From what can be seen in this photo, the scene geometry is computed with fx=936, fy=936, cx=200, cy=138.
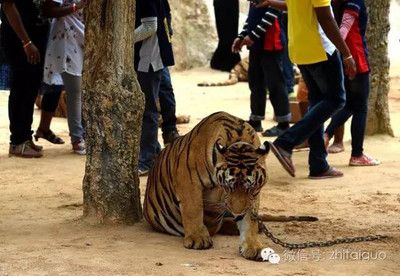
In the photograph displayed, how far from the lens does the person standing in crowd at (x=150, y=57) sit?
284 inches

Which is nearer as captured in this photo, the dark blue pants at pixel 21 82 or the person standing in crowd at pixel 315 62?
the person standing in crowd at pixel 315 62

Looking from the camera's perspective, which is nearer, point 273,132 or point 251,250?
point 251,250

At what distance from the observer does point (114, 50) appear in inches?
227

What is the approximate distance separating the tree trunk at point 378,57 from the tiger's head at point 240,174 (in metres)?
4.80

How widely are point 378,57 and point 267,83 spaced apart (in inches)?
46.2

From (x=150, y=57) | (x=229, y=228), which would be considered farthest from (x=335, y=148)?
(x=229, y=228)

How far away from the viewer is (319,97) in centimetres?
733

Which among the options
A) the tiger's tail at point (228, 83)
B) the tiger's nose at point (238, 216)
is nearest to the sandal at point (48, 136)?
the tiger's nose at point (238, 216)

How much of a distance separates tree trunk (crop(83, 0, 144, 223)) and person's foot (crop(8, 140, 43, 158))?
9.33 ft

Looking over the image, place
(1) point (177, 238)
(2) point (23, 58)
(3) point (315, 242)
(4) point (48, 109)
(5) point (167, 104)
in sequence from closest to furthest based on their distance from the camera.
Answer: (3) point (315, 242)
(1) point (177, 238)
(5) point (167, 104)
(2) point (23, 58)
(4) point (48, 109)

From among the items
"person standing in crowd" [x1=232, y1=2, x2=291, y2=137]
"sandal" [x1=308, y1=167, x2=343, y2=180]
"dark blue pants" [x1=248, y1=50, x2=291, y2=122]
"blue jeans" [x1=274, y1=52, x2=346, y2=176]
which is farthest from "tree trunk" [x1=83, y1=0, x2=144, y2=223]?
"dark blue pants" [x1=248, y1=50, x2=291, y2=122]

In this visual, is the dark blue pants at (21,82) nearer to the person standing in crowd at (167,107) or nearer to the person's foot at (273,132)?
the person standing in crowd at (167,107)

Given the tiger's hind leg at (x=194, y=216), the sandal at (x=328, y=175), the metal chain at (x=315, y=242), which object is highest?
the tiger's hind leg at (x=194, y=216)

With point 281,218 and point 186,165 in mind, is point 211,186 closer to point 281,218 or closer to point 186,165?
point 186,165
